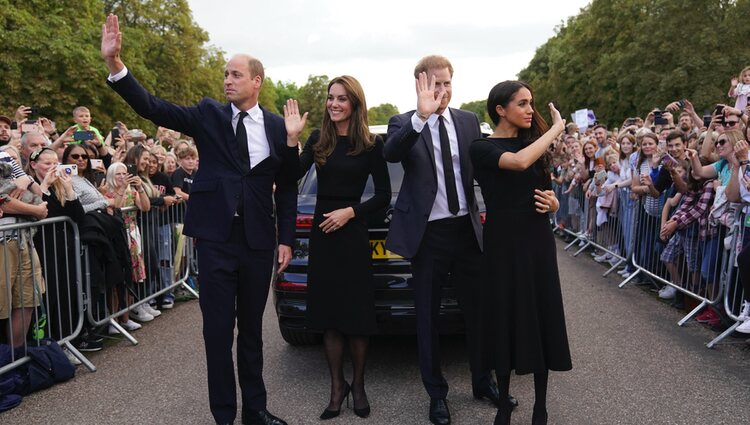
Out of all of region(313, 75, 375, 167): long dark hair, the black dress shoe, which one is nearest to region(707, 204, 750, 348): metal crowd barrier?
the black dress shoe

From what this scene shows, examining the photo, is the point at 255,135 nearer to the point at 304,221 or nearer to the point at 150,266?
the point at 304,221

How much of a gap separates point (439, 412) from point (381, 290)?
1054 mm

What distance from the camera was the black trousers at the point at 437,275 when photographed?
4.13m

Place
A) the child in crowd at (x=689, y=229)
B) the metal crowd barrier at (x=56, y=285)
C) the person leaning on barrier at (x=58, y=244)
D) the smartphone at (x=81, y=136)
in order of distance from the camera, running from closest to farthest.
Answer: the metal crowd barrier at (x=56, y=285) → the person leaning on barrier at (x=58, y=244) → the child in crowd at (x=689, y=229) → the smartphone at (x=81, y=136)

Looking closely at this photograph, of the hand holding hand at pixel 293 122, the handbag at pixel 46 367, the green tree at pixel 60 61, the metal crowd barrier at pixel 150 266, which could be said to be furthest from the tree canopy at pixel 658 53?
the handbag at pixel 46 367

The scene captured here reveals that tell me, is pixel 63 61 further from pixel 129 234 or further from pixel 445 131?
pixel 445 131

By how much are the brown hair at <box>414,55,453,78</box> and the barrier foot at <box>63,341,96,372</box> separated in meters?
3.52

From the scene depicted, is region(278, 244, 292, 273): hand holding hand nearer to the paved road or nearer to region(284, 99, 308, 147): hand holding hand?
region(284, 99, 308, 147): hand holding hand

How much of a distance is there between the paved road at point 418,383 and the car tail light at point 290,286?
27.5 inches

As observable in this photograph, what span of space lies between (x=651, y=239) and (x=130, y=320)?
611 cm

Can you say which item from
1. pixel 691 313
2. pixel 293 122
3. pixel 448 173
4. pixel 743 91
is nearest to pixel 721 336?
pixel 691 313

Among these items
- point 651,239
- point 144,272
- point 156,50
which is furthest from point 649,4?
point 144,272

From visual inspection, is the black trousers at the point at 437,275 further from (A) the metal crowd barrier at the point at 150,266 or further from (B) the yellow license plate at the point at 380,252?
(A) the metal crowd barrier at the point at 150,266

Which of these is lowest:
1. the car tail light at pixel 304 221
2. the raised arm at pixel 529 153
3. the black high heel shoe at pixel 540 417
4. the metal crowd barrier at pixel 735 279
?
the black high heel shoe at pixel 540 417
